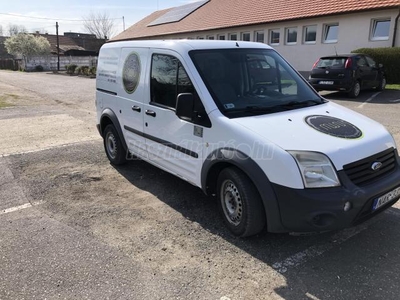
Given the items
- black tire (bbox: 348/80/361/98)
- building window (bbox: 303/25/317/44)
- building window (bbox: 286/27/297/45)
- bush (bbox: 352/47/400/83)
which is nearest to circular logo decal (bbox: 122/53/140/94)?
black tire (bbox: 348/80/361/98)

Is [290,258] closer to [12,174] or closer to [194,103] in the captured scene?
[194,103]

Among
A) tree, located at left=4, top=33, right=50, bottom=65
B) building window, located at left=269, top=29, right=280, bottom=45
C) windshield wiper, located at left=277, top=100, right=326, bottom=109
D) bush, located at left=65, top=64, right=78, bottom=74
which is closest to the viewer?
windshield wiper, located at left=277, top=100, right=326, bottom=109

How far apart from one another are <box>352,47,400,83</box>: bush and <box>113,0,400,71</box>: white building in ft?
5.02

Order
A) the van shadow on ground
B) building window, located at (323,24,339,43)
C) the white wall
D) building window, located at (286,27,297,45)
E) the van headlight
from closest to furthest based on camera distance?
the van shadow on ground → the van headlight → the white wall → building window, located at (323,24,339,43) → building window, located at (286,27,297,45)

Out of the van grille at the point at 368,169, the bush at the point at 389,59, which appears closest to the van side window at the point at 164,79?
the van grille at the point at 368,169

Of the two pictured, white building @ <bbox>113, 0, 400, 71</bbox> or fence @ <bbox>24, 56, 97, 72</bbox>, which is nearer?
white building @ <bbox>113, 0, 400, 71</bbox>

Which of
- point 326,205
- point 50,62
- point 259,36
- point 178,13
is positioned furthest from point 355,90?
point 50,62

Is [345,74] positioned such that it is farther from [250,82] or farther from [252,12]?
[252,12]

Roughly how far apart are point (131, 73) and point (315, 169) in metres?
2.98

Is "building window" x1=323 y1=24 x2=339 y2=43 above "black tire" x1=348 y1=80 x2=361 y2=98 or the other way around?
above

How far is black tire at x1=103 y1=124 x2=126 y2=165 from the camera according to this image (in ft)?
18.5

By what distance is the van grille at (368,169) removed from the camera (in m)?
3.02

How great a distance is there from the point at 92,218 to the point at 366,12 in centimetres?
1771

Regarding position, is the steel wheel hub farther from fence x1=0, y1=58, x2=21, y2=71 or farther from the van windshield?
fence x1=0, y1=58, x2=21, y2=71
